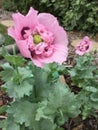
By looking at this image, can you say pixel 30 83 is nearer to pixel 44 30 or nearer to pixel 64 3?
pixel 44 30

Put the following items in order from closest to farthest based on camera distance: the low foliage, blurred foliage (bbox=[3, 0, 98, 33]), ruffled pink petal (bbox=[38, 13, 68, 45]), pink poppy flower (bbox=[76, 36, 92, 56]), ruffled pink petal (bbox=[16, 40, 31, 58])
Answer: ruffled pink petal (bbox=[16, 40, 31, 58]) → ruffled pink petal (bbox=[38, 13, 68, 45]) → the low foliage → pink poppy flower (bbox=[76, 36, 92, 56]) → blurred foliage (bbox=[3, 0, 98, 33])

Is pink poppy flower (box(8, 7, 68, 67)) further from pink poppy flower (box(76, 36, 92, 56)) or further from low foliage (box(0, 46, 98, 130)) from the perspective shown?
pink poppy flower (box(76, 36, 92, 56))

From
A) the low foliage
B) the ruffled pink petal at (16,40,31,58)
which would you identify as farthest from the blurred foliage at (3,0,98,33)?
the ruffled pink petal at (16,40,31,58)

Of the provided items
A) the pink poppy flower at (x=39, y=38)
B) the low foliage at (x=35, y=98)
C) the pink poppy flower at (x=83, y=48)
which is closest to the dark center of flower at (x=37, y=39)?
the pink poppy flower at (x=39, y=38)

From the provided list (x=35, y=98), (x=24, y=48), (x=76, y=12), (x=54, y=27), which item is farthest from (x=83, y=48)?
(x=76, y=12)

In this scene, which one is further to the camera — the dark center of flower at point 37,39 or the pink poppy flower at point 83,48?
the pink poppy flower at point 83,48

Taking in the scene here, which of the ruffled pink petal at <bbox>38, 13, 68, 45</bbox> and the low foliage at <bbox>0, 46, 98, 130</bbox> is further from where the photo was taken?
the low foliage at <bbox>0, 46, 98, 130</bbox>

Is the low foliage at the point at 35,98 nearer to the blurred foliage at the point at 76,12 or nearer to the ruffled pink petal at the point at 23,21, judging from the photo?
the ruffled pink petal at the point at 23,21

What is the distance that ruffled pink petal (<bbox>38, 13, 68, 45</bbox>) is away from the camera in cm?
167

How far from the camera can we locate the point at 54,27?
1.67 metres

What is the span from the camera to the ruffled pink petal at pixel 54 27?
1.67m

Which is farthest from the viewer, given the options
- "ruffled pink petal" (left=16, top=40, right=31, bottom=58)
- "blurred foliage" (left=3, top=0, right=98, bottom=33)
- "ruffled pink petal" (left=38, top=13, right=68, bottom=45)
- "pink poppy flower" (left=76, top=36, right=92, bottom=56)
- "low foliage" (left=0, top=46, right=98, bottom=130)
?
"blurred foliage" (left=3, top=0, right=98, bottom=33)

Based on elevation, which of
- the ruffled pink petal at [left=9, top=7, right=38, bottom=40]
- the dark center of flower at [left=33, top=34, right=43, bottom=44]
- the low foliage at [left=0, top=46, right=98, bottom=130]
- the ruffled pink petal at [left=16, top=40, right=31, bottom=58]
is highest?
the ruffled pink petal at [left=9, top=7, right=38, bottom=40]

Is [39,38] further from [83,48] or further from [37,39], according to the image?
[83,48]
